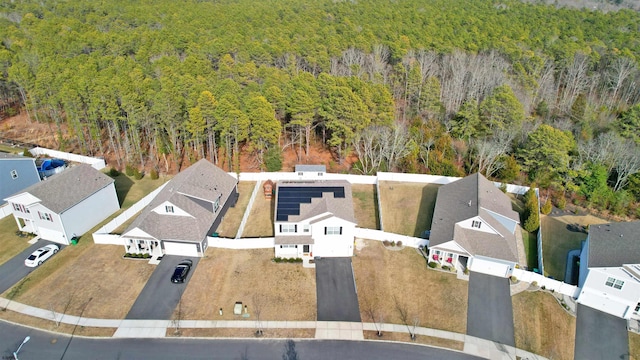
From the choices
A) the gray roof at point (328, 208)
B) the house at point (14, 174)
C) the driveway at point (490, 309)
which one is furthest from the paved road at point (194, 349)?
the house at point (14, 174)

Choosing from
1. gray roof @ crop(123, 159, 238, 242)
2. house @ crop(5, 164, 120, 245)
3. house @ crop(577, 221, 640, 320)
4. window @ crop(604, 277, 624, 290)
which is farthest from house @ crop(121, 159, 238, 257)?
window @ crop(604, 277, 624, 290)

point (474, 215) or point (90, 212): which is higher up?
point (474, 215)

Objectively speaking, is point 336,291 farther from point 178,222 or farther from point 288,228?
point 178,222

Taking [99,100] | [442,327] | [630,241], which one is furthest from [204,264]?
[630,241]

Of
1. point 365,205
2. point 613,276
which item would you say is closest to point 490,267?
point 613,276

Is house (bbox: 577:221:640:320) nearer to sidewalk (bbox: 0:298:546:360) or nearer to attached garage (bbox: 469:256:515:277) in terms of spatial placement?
attached garage (bbox: 469:256:515:277)

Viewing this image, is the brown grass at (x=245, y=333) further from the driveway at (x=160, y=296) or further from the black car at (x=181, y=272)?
the black car at (x=181, y=272)
